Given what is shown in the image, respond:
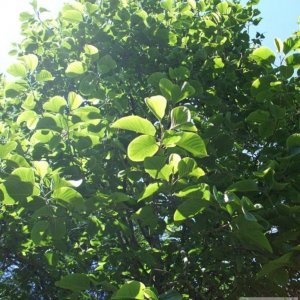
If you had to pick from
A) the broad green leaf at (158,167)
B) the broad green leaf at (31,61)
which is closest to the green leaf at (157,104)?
the broad green leaf at (158,167)

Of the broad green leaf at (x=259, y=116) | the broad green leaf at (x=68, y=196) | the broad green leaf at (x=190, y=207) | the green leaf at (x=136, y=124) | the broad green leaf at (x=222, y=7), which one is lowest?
the broad green leaf at (x=190, y=207)

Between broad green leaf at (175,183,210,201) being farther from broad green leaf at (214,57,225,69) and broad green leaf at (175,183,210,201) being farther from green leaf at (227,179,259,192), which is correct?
broad green leaf at (214,57,225,69)

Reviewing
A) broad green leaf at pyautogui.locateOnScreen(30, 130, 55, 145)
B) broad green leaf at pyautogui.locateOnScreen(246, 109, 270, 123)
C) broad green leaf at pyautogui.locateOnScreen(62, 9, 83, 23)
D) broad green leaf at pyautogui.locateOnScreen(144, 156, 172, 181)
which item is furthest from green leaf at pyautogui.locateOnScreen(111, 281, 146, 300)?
broad green leaf at pyautogui.locateOnScreen(62, 9, 83, 23)

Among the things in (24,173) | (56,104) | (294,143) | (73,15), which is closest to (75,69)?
(56,104)

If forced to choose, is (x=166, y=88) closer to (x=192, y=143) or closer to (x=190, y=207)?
(x=192, y=143)


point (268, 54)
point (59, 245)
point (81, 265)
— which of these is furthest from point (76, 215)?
point (268, 54)

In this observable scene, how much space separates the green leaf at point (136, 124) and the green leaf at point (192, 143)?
0.52 ft

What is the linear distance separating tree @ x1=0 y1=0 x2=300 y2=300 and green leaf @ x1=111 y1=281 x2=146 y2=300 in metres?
0.01

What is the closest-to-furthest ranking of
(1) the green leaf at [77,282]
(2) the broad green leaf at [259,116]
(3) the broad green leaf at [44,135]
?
(1) the green leaf at [77,282] → (3) the broad green leaf at [44,135] → (2) the broad green leaf at [259,116]

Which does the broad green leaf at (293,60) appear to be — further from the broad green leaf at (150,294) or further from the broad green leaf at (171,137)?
the broad green leaf at (150,294)

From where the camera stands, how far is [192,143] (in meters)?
2.12

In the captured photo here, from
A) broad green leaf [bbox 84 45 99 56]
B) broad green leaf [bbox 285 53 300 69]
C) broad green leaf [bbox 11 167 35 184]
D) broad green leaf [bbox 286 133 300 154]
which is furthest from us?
broad green leaf [bbox 285 53 300 69]

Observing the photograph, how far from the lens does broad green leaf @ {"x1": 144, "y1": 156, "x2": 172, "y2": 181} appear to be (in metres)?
2.11

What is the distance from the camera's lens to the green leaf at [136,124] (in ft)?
6.61
